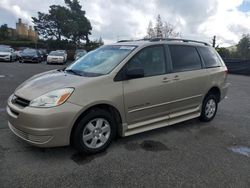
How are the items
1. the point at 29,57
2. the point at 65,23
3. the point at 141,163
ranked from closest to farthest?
the point at 141,163 → the point at 29,57 → the point at 65,23

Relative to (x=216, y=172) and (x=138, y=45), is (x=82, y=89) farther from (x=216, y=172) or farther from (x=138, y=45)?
(x=216, y=172)

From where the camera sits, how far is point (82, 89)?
367 cm

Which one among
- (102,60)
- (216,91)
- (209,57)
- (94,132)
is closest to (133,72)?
(102,60)

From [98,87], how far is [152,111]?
1.19m

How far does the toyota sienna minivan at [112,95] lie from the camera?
11.6ft

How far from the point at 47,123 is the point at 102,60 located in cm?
159

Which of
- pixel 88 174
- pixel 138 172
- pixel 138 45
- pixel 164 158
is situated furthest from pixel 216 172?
pixel 138 45

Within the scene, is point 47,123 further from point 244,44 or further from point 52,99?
point 244,44

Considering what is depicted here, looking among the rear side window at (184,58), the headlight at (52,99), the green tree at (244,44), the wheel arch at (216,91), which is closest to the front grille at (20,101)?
the headlight at (52,99)

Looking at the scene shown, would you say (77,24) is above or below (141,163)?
above

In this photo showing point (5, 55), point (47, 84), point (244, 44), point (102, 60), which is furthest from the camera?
point (244, 44)

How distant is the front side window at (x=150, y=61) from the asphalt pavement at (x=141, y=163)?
1210 millimetres

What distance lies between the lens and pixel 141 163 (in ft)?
12.0

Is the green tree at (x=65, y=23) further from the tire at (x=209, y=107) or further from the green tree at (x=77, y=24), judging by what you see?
the tire at (x=209, y=107)
